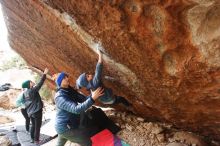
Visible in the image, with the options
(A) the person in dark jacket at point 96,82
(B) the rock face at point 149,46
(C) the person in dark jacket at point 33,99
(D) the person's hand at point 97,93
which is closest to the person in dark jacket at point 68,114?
(D) the person's hand at point 97,93

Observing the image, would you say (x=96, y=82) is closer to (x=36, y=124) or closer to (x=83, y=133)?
(x=83, y=133)

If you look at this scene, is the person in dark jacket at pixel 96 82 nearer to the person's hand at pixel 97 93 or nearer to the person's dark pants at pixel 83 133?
the person's hand at pixel 97 93

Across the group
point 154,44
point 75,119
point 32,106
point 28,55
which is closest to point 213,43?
point 154,44

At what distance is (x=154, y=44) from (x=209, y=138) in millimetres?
3540

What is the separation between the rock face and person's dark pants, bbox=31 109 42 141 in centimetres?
160

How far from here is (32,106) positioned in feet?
28.3

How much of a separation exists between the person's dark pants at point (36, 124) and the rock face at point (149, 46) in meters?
1.60

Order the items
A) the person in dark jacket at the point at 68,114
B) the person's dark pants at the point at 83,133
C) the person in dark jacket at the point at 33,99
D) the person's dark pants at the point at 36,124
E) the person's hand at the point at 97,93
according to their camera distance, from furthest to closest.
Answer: the person's dark pants at the point at 36,124, the person in dark jacket at the point at 33,99, the person's dark pants at the point at 83,133, the person in dark jacket at the point at 68,114, the person's hand at the point at 97,93

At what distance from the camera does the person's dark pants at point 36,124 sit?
8753mm

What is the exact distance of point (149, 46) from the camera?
522cm

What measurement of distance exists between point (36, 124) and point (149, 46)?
4886 millimetres

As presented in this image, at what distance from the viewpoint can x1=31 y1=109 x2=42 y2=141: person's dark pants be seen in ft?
28.7

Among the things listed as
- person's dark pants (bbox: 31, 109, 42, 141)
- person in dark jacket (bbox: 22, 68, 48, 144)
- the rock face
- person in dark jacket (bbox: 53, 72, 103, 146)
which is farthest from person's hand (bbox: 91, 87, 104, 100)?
person's dark pants (bbox: 31, 109, 42, 141)

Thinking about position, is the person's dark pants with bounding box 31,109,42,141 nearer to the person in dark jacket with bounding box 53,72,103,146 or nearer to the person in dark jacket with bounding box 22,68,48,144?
the person in dark jacket with bounding box 22,68,48,144
